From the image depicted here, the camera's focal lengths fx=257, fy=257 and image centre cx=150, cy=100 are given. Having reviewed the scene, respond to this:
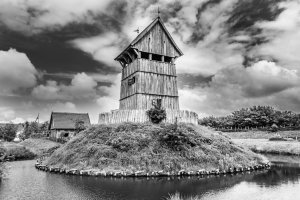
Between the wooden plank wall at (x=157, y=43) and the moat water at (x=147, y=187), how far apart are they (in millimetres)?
21811

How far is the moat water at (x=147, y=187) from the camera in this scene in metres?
17.0

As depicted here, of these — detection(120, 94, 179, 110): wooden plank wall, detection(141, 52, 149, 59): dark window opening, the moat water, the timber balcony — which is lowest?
the moat water

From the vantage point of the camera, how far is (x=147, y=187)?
63.8 feet

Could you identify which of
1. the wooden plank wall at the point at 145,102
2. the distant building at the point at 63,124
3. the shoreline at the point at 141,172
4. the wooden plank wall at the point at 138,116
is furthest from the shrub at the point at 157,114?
the distant building at the point at 63,124

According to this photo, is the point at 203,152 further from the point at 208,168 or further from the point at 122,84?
the point at 122,84

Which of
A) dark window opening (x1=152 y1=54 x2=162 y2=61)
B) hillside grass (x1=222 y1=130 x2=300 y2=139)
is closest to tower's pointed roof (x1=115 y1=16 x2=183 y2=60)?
dark window opening (x1=152 y1=54 x2=162 y2=61)

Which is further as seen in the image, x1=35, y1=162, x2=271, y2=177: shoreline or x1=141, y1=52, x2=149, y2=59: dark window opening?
x1=141, y1=52, x2=149, y2=59: dark window opening

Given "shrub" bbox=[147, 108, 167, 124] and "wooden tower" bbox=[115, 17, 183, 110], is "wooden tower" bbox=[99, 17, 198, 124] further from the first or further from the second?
"shrub" bbox=[147, 108, 167, 124]

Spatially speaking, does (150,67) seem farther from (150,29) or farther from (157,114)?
(157,114)

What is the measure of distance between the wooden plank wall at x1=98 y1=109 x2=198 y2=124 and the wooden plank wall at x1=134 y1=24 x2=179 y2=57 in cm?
1049

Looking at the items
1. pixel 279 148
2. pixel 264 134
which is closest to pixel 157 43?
pixel 279 148

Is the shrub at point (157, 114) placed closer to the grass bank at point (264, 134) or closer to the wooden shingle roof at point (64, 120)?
the wooden shingle roof at point (64, 120)

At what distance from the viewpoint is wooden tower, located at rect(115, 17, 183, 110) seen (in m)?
37.3

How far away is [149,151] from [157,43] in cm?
1925
